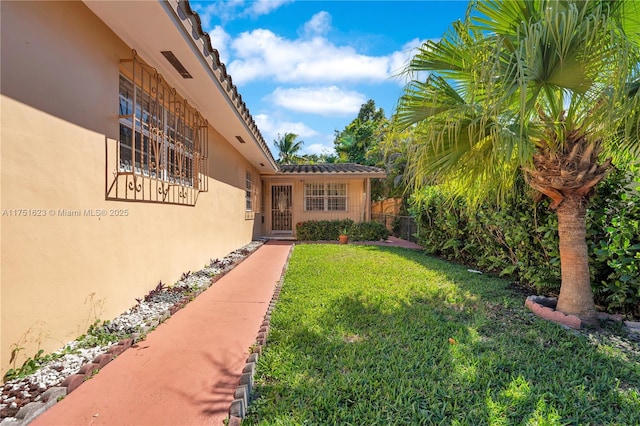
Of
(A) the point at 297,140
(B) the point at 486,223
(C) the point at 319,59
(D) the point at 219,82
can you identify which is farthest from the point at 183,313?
(A) the point at 297,140

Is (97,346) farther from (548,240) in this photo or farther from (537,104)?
(548,240)

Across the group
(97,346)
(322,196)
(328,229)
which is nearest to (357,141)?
(322,196)

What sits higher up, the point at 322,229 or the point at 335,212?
the point at 335,212

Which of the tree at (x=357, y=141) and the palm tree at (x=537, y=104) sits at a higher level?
the tree at (x=357, y=141)

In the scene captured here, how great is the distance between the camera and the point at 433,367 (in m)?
2.69

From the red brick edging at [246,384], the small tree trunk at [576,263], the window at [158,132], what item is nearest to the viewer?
the red brick edging at [246,384]

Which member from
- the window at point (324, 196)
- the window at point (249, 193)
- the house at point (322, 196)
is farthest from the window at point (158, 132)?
the window at point (324, 196)

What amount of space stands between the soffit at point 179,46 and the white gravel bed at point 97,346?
3.47 metres

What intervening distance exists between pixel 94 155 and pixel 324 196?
38.0 feet

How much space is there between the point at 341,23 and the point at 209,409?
847 centimetres

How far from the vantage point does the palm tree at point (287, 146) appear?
28984 mm

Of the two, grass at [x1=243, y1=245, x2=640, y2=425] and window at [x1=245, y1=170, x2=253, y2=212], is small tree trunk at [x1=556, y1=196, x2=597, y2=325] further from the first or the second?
window at [x1=245, y1=170, x2=253, y2=212]

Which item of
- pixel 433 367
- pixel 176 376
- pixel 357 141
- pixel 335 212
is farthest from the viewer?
pixel 357 141

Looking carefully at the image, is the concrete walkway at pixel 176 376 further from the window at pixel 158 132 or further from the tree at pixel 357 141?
the tree at pixel 357 141
